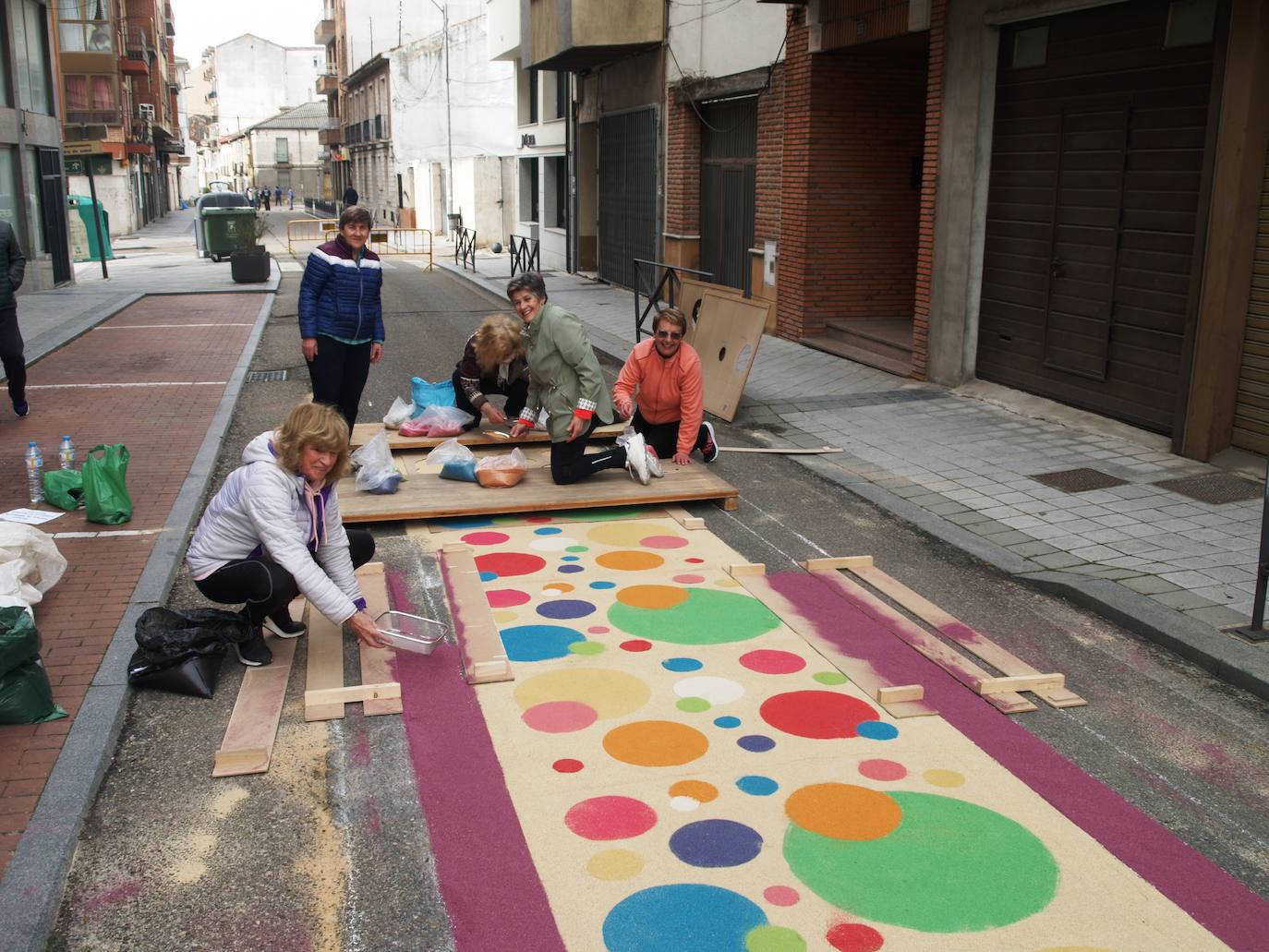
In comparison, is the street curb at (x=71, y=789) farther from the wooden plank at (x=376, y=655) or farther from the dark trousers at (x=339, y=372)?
the dark trousers at (x=339, y=372)

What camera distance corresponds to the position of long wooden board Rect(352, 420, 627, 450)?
354 inches

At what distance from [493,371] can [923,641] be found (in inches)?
174

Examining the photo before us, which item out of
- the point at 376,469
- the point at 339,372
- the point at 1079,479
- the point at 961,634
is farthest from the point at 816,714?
the point at 339,372

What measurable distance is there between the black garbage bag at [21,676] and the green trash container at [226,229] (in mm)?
27451

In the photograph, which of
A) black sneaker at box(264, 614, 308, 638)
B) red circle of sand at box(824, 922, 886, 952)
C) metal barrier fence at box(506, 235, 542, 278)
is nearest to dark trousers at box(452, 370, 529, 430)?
black sneaker at box(264, 614, 308, 638)

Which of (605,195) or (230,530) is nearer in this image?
(230,530)

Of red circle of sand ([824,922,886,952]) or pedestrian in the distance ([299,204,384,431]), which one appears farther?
pedestrian in the distance ([299,204,384,431])

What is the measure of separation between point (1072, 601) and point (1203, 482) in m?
2.68

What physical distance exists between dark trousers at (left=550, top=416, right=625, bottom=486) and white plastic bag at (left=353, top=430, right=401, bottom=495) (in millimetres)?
1078

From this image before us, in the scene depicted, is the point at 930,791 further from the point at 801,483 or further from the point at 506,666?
the point at 801,483

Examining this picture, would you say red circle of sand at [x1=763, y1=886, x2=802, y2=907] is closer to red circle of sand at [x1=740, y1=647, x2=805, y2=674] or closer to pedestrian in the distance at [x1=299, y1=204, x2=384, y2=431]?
red circle of sand at [x1=740, y1=647, x2=805, y2=674]

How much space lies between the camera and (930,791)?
172 inches

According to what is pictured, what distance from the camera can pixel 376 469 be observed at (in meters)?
7.88

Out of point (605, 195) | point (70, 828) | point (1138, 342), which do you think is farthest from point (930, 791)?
point (605, 195)
